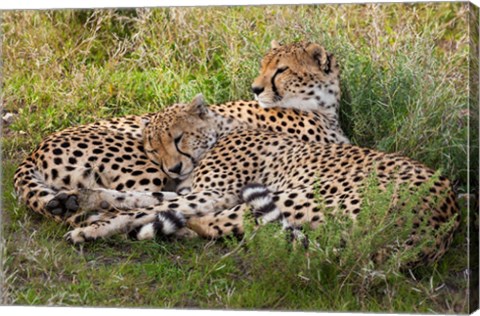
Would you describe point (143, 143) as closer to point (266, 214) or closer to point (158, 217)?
point (158, 217)

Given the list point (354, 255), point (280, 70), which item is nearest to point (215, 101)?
point (280, 70)

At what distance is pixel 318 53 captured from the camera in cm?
526

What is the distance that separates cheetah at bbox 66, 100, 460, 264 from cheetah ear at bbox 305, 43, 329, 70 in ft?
1.18

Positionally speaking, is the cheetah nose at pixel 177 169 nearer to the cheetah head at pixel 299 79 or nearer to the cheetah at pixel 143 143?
the cheetah at pixel 143 143

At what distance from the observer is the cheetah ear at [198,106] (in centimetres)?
523

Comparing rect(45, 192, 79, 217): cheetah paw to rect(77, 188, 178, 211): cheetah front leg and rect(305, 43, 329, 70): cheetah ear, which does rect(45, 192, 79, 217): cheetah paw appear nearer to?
rect(77, 188, 178, 211): cheetah front leg

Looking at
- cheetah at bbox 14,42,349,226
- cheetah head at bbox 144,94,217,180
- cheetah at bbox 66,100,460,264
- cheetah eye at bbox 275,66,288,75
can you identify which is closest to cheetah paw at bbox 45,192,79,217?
cheetah at bbox 14,42,349,226

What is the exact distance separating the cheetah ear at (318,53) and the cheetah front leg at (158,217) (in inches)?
28.0

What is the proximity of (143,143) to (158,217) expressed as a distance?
558mm

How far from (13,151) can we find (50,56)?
45 cm

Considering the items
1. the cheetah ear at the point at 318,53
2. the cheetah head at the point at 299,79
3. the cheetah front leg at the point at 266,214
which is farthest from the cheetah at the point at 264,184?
the cheetah ear at the point at 318,53

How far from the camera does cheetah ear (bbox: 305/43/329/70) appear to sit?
17.1 ft

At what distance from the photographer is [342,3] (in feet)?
16.1

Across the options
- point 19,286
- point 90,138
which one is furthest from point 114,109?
point 19,286
